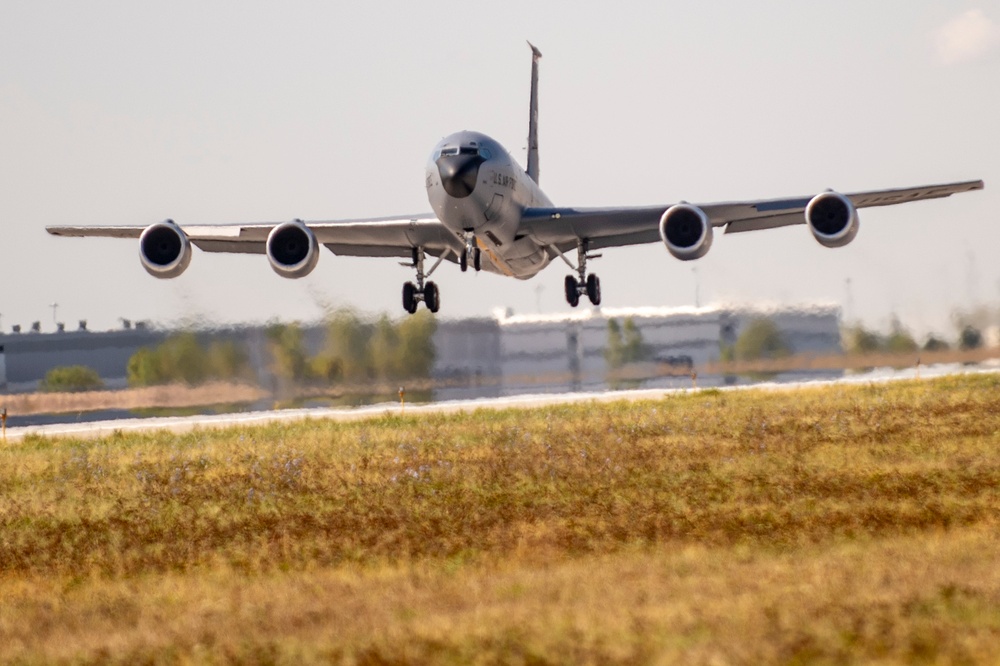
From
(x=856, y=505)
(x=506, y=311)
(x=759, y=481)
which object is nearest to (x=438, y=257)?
(x=506, y=311)

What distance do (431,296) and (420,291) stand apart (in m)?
0.70

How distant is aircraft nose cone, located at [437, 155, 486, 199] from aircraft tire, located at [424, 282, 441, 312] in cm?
986

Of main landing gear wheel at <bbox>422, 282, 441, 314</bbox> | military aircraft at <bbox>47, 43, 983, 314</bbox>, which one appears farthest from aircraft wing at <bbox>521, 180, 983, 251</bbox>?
main landing gear wheel at <bbox>422, 282, 441, 314</bbox>

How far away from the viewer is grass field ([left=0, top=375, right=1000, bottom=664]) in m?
10.5

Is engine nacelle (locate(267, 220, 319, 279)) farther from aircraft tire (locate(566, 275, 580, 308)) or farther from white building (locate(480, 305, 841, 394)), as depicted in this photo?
white building (locate(480, 305, 841, 394))

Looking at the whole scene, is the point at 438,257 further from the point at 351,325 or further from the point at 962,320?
the point at 962,320

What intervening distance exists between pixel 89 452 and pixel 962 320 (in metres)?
28.5

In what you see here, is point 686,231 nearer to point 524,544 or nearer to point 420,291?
point 420,291

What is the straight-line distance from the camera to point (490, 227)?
3109cm

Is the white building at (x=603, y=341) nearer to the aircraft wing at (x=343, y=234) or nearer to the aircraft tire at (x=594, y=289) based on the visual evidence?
the aircraft tire at (x=594, y=289)

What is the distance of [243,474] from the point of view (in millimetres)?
25562

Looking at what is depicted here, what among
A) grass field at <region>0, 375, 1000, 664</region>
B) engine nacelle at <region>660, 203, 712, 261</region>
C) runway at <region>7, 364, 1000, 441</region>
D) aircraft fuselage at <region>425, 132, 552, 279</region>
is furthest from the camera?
runway at <region>7, 364, 1000, 441</region>

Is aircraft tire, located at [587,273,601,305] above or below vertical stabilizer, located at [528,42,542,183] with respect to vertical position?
below

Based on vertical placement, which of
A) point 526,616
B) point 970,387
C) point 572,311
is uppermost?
point 572,311
